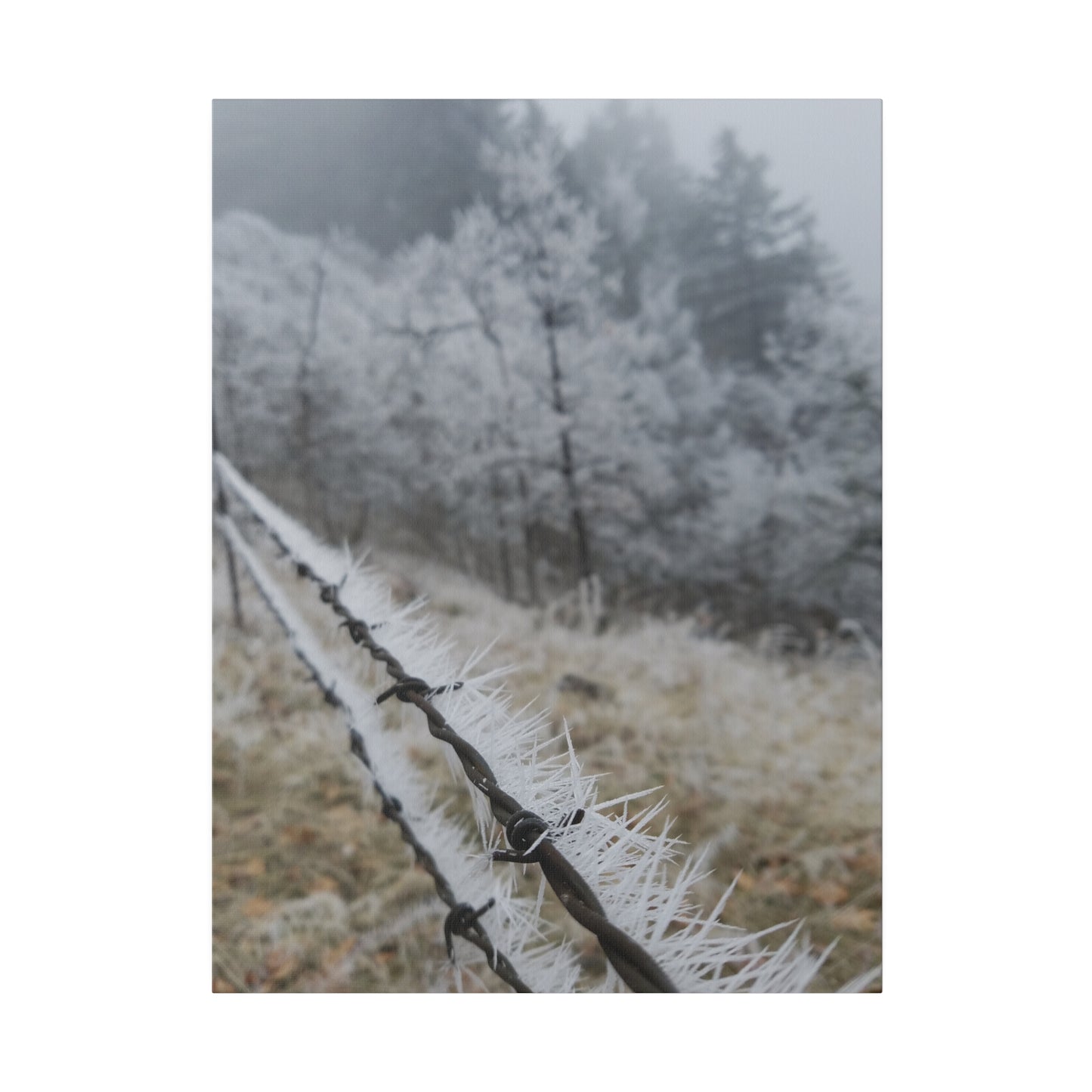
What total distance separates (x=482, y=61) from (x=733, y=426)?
0.83 m

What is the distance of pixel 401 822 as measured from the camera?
1.49 m

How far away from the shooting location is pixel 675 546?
1.70m

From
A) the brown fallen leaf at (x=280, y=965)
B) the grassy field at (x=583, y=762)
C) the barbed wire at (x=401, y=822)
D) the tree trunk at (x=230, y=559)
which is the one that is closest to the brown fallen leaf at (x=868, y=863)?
the grassy field at (x=583, y=762)

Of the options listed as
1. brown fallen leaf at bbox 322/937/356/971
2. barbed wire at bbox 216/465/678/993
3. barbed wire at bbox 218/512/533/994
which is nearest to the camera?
barbed wire at bbox 216/465/678/993

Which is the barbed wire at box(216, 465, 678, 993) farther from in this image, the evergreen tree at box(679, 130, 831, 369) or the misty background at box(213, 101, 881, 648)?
the evergreen tree at box(679, 130, 831, 369)

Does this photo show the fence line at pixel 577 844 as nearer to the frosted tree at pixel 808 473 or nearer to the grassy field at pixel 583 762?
the grassy field at pixel 583 762

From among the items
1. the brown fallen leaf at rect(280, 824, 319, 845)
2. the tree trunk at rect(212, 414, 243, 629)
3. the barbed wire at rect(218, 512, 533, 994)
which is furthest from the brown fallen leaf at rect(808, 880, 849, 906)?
the tree trunk at rect(212, 414, 243, 629)

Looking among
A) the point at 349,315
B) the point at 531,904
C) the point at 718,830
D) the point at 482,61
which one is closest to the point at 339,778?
the point at 531,904

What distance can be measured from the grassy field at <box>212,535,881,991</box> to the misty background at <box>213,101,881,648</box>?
9cm

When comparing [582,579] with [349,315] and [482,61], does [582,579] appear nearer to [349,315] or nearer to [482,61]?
[349,315]

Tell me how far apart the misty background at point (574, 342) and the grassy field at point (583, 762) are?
3.5 inches

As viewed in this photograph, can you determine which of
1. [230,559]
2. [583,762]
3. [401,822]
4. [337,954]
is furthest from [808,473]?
[337,954]

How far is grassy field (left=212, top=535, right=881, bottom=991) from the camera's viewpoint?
62.9 inches

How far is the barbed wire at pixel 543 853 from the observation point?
87 centimetres
